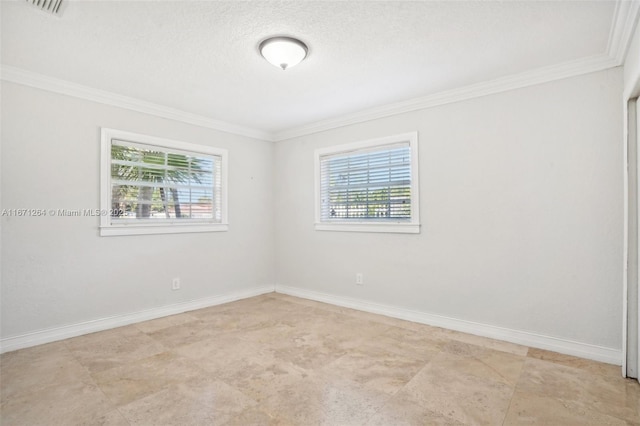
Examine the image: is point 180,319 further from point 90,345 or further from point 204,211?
point 204,211

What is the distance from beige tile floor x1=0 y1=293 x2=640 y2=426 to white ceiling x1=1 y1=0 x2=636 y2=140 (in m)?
2.46

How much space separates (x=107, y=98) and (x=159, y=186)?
106cm

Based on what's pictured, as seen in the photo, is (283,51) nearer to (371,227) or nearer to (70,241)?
(371,227)

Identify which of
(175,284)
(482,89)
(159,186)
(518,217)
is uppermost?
(482,89)

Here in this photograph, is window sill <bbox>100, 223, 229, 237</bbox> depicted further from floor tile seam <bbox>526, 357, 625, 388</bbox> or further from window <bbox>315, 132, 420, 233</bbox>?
floor tile seam <bbox>526, 357, 625, 388</bbox>

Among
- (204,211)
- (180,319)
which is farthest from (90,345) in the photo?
(204,211)

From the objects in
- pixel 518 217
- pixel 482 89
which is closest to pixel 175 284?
pixel 518 217

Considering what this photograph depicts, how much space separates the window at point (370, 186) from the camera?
3732mm

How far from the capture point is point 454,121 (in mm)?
3373

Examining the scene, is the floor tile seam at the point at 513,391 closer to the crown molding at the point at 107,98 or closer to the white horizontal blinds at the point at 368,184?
the white horizontal blinds at the point at 368,184

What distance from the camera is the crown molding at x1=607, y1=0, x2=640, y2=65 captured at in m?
1.94

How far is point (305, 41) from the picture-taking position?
243 cm

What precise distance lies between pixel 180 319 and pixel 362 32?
11.3 ft

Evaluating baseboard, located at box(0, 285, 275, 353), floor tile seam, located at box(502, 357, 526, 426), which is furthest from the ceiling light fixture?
baseboard, located at box(0, 285, 275, 353)
